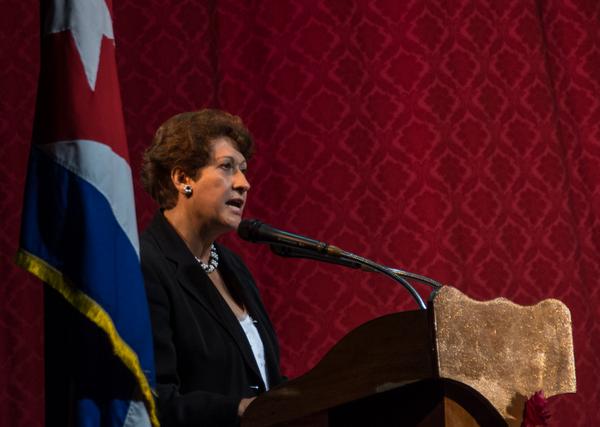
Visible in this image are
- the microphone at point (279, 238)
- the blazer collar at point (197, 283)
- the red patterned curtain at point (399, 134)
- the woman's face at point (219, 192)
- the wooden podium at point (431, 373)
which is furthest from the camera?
the red patterned curtain at point (399, 134)

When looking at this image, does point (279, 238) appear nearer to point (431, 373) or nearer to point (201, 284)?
point (201, 284)

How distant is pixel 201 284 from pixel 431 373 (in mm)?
900

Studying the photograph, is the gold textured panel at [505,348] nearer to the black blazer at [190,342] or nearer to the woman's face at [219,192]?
the black blazer at [190,342]

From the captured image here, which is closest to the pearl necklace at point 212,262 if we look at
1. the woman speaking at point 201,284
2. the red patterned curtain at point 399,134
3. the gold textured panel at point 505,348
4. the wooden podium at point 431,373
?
the woman speaking at point 201,284

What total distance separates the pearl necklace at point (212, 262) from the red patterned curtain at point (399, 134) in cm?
127

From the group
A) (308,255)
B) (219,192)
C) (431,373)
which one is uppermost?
(219,192)

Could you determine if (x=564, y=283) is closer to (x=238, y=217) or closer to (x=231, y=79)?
(x=231, y=79)

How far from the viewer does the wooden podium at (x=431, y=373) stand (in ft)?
5.71

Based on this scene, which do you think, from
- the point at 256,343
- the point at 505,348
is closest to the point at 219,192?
the point at 256,343

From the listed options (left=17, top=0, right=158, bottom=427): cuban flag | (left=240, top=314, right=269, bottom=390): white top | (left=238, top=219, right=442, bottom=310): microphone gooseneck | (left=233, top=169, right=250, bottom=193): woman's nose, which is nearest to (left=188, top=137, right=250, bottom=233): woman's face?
(left=233, top=169, right=250, bottom=193): woman's nose

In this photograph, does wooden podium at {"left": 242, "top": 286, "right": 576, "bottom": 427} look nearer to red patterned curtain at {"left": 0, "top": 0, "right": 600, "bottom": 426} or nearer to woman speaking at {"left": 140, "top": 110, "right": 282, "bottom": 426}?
woman speaking at {"left": 140, "top": 110, "right": 282, "bottom": 426}

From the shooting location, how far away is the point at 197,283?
2.47 meters

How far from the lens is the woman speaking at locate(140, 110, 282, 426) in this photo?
223 centimetres

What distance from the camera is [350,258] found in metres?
2.13
